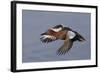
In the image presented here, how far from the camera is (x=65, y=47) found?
133cm

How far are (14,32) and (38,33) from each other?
143 mm

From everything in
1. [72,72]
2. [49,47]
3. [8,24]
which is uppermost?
[8,24]

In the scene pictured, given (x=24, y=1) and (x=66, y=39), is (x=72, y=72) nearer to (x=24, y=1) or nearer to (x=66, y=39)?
(x=66, y=39)

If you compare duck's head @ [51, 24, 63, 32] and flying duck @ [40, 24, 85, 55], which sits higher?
duck's head @ [51, 24, 63, 32]

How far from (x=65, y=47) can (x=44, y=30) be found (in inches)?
6.5

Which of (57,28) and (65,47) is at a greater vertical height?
(57,28)

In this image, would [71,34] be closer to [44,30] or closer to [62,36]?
[62,36]

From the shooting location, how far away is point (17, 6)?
3.96 feet

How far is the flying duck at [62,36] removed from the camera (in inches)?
50.8

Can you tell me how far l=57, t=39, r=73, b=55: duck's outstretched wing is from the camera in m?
1.32

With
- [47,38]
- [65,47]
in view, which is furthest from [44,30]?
[65,47]

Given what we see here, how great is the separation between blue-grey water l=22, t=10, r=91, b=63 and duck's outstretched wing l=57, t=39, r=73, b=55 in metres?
0.02

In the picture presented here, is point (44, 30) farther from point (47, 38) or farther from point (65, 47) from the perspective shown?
point (65, 47)

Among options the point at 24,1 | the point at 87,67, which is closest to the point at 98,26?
the point at 87,67
